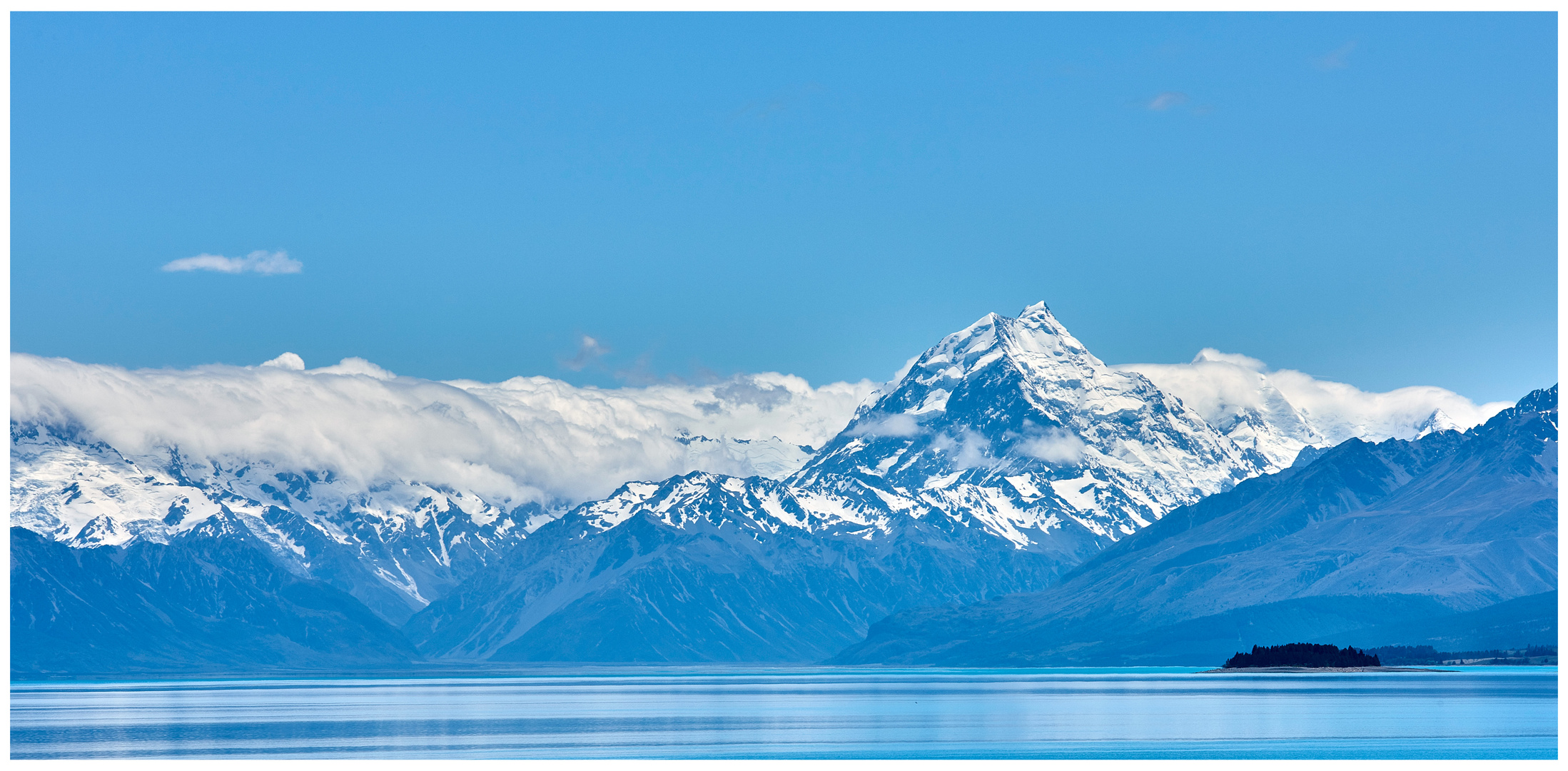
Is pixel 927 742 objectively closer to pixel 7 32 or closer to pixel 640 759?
pixel 640 759

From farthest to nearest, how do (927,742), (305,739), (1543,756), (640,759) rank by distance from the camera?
(305,739) → (927,742) → (640,759) → (1543,756)

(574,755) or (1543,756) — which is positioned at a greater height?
(1543,756)

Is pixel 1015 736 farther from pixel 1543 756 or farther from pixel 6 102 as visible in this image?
pixel 6 102

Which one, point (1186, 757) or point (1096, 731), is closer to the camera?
point (1186, 757)
